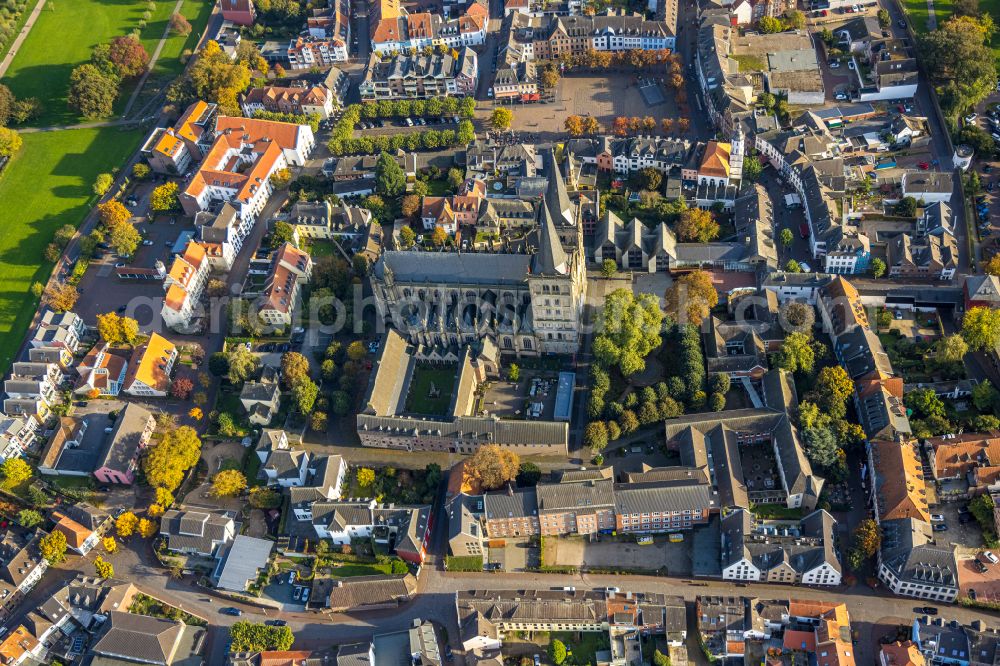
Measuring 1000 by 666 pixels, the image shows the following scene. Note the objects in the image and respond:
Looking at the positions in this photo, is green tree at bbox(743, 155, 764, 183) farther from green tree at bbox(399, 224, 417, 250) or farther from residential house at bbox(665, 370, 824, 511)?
green tree at bbox(399, 224, 417, 250)

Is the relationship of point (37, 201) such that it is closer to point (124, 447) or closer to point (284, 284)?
point (284, 284)

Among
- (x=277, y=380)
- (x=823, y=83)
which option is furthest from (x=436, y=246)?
(x=823, y=83)

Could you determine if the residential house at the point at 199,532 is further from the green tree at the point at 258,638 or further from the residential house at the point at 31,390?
the residential house at the point at 31,390

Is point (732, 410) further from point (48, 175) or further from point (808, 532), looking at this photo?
point (48, 175)

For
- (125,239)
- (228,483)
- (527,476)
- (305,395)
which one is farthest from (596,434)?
(125,239)

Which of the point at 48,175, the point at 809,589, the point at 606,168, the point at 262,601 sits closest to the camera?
the point at 809,589

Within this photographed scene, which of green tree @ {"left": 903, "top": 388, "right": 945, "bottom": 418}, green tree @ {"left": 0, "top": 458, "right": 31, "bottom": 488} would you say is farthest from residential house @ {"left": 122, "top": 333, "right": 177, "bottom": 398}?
green tree @ {"left": 903, "top": 388, "right": 945, "bottom": 418}
